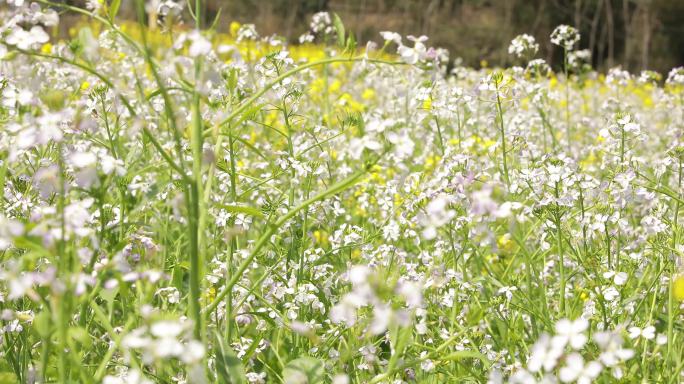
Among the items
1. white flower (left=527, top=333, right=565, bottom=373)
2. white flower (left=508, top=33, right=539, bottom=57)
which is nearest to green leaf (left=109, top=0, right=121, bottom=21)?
white flower (left=527, top=333, right=565, bottom=373)

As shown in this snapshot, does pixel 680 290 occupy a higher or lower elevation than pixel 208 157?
lower

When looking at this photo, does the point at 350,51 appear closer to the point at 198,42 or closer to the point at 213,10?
the point at 198,42

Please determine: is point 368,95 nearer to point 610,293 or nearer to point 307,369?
point 610,293

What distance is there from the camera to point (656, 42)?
15984mm

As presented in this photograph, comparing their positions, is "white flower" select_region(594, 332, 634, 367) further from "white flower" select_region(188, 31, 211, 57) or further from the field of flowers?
"white flower" select_region(188, 31, 211, 57)

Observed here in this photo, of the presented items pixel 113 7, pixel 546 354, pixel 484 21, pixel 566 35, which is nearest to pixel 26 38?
pixel 113 7

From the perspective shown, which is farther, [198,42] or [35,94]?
[35,94]

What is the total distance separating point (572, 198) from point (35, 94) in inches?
53.7

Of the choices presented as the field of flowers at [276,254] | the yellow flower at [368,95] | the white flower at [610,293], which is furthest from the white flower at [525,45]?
the yellow flower at [368,95]

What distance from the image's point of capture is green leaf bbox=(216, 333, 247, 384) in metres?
1.42

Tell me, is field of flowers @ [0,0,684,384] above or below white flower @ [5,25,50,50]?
below

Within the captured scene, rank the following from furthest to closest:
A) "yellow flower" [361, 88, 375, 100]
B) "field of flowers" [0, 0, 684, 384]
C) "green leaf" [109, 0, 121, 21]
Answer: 1. "yellow flower" [361, 88, 375, 100]
2. "green leaf" [109, 0, 121, 21]
3. "field of flowers" [0, 0, 684, 384]

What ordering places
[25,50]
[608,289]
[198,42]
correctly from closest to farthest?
[198,42]
[25,50]
[608,289]

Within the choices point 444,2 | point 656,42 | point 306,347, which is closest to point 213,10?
point 444,2
